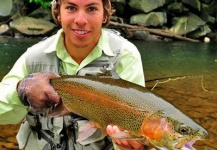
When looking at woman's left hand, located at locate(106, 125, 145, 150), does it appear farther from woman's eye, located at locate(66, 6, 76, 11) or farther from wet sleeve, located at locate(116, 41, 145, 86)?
woman's eye, located at locate(66, 6, 76, 11)

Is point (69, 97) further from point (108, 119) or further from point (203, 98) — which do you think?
point (203, 98)

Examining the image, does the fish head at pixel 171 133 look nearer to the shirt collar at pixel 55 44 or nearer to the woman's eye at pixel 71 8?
the woman's eye at pixel 71 8

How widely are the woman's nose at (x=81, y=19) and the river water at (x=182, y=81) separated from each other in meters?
2.61

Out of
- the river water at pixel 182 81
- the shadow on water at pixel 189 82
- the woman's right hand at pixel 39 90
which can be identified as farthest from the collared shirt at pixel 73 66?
the shadow on water at pixel 189 82

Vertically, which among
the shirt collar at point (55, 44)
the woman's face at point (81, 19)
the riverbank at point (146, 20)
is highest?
the woman's face at point (81, 19)

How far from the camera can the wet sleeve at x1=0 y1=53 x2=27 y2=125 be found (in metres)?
2.74

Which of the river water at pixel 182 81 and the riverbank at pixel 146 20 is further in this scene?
the riverbank at pixel 146 20

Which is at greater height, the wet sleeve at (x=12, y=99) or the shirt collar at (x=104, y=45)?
the shirt collar at (x=104, y=45)

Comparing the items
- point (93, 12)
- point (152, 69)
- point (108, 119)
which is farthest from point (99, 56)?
point (152, 69)

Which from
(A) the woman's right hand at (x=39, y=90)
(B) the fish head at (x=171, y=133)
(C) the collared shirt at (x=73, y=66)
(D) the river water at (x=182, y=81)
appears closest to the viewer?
(B) the fish head at (x=171, y=133)

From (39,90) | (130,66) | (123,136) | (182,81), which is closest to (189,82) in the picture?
(182,81)

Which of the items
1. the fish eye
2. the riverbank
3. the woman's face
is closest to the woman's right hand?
the woman's face

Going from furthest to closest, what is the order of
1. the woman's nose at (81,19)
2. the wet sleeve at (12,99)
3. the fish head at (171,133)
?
the wet sleeve at (12,99) < the woman's nose at (81,19) < the fish head at (171,133)

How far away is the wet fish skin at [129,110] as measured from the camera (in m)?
1.96
